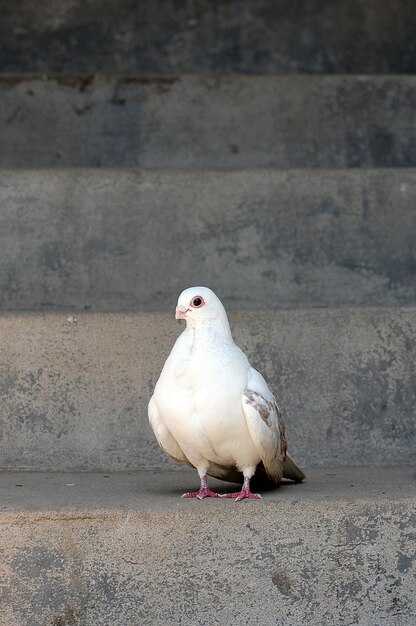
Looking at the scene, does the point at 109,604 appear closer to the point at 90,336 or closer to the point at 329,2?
the point at 90,336

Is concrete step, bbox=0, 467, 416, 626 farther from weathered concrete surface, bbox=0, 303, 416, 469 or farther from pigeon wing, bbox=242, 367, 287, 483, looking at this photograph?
weathered concrete surface, bbox=0, 303, 416, 469

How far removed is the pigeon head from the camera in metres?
3.38

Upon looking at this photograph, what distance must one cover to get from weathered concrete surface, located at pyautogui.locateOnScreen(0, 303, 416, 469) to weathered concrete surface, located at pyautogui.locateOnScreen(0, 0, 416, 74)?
7.44 ft

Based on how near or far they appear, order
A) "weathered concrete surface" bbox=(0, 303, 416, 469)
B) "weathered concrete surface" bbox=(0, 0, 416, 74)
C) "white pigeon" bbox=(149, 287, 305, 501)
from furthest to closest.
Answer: "weathered concrete surface" bbox=(0, 0, 416, 74)
"weathered concrete surface" bbox=(0, 303, 416, 469)
"white pigeon" bbox=(149, 287, 305, 501)

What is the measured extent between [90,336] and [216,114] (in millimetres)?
1932

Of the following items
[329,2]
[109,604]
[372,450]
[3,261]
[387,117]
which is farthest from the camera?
[329,2]

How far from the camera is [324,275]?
4.98 meters

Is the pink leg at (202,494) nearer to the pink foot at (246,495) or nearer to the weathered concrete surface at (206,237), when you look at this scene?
Answer: the pink foot at (246,495)

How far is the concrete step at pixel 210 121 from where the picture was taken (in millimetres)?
5699

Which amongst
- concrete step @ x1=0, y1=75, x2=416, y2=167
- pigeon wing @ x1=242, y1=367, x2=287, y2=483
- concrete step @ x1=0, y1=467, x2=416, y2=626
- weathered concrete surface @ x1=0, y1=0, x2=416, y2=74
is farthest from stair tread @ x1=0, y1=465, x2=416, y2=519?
weathered concrete surface @ x1=0, y1=0, x2=416, y2=74

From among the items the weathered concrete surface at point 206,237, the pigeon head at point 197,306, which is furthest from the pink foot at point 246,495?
the weathered concrete surface at point 206,237

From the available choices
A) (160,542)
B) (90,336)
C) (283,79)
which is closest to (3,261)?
(90,336)

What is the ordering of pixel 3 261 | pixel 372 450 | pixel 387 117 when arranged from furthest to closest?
pixel 387 117 → pixel 3 261 → pixel 372 450

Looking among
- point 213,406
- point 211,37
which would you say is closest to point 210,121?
point 211,37
